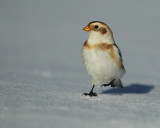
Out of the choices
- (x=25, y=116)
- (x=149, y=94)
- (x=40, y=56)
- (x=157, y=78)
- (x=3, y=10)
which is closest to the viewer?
(x=25, y=116)

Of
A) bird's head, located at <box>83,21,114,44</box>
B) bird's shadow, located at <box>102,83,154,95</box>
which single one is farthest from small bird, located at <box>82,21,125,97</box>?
bird's shadow, located at <box>102,83,154,95</box>

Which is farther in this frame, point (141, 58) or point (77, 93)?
point (141, 58)

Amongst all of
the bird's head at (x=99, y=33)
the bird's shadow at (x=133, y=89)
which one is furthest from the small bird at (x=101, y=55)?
the bird's shadow at (x=133, y=89)

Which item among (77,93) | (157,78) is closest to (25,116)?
(77,93)

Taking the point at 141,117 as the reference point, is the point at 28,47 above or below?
above

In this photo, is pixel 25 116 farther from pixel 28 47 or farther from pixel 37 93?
pixel 28 47

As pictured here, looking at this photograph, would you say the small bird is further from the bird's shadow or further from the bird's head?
the bird's shadow
